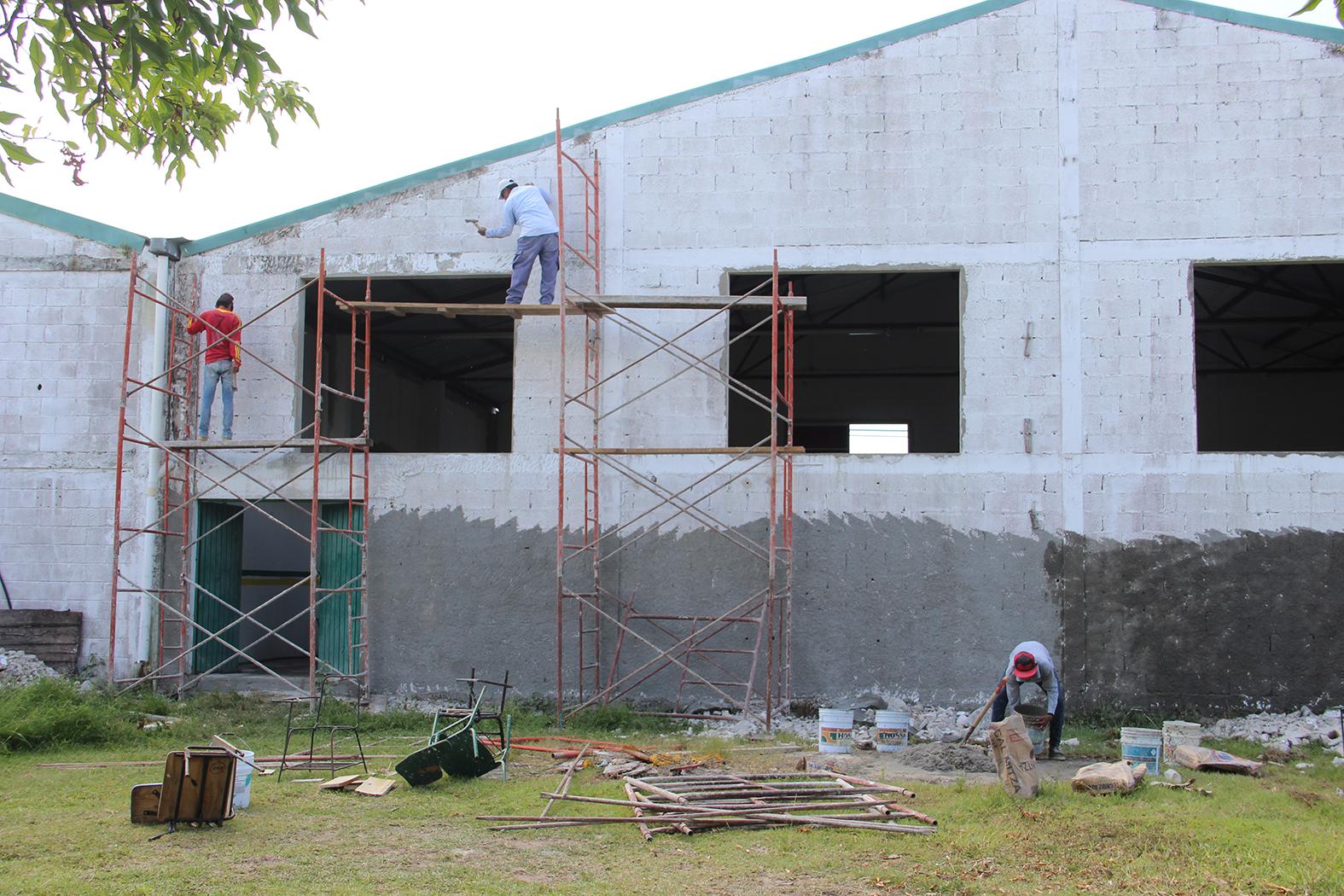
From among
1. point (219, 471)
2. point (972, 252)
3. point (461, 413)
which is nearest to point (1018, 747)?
point (972, 252)

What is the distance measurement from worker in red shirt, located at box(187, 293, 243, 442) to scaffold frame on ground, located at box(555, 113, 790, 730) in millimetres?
3494

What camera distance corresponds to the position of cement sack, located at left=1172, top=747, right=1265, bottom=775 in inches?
364

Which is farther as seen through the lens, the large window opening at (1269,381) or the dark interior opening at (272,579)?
the large window opening at (1269,381)

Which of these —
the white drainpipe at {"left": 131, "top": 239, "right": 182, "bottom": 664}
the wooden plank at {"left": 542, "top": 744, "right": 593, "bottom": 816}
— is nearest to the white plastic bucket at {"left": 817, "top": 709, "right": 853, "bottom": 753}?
the wooden plank at {"left": 542, "top": 744, "right": 593, "bottom": 816}

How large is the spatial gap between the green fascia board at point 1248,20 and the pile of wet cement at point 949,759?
26.5 ft

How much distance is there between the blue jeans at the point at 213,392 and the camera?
12539 mm

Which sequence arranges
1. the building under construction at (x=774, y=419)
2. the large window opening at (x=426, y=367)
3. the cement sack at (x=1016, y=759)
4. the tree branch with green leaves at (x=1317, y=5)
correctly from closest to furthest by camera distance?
1. the tree branch with green leaves at (x=1317, y=5)
2. the cement sack at (x=1016, y=759)
3. the building under construction at (x=774, y=419)
4. the large window opening at (x=426, y=367)

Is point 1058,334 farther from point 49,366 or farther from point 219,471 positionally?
point 49,366

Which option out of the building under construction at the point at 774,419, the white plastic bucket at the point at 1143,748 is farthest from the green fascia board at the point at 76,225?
the white plastic bucket at the point at 1143,748

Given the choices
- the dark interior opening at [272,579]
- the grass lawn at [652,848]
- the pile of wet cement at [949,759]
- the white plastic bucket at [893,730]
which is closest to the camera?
the grass lawn at [652,848]

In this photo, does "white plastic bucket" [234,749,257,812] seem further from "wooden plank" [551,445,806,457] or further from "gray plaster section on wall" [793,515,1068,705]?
"gray plaster section on wall" [793,515,1068,705]

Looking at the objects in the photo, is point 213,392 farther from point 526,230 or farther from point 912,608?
point 912,608

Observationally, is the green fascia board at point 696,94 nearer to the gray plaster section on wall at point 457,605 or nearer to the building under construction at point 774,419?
the building under construction at point 774,419

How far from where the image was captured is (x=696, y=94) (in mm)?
12867
